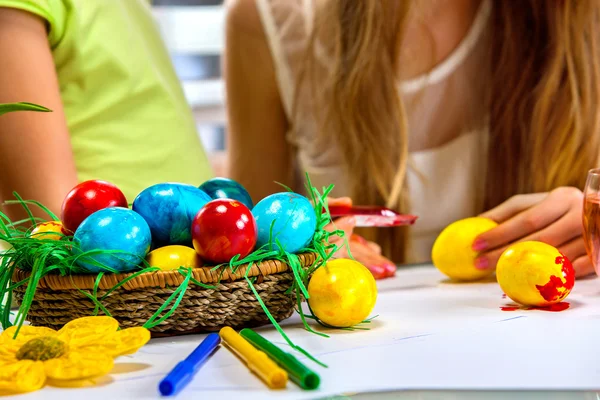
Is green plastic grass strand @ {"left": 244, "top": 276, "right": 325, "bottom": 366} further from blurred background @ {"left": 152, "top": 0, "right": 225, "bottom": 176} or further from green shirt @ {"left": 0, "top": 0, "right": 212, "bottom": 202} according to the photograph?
blurred background @ {"left": 152, "top": 0, "right": 225, "bottom": 176}

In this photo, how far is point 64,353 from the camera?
0.51 metres

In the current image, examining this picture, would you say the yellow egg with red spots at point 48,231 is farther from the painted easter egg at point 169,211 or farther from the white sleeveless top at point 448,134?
the white sleeveless top at point 448,134

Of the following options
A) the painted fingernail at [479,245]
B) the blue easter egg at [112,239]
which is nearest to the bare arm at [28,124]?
the blue easter egg at [112,239]

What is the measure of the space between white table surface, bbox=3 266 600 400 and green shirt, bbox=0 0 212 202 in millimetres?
562

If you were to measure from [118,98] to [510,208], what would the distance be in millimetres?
633

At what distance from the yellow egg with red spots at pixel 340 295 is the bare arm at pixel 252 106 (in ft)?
3.22

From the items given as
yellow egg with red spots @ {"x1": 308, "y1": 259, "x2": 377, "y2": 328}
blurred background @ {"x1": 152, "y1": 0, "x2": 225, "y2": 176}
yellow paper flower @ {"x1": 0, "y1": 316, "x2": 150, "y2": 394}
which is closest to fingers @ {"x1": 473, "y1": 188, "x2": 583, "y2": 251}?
yellow egg with red spots @ {"x1": 308, "y1": 259, "x2": 377, "y2": 328}

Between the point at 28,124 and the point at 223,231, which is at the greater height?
the point at 28,124

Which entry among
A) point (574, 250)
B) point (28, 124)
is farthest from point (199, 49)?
point (574, 250)

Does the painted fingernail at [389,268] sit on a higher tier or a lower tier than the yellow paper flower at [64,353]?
lower

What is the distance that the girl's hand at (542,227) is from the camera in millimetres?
863

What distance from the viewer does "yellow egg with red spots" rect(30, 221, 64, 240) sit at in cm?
64

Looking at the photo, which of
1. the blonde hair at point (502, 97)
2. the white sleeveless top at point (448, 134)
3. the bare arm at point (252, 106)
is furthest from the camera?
the bare arm at point (252, 106)

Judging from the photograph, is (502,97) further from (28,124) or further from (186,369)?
(186,369)
